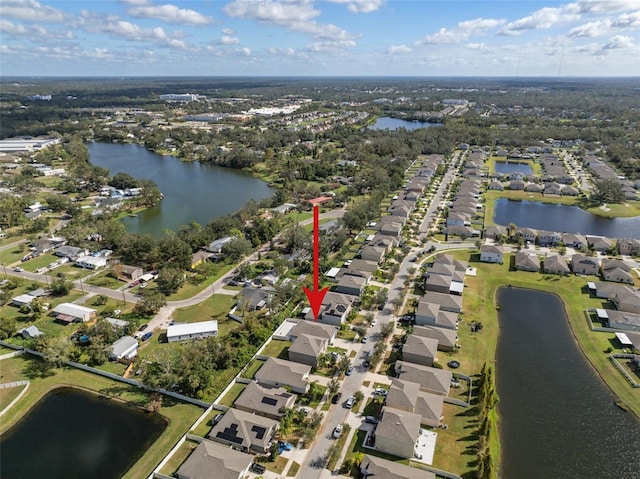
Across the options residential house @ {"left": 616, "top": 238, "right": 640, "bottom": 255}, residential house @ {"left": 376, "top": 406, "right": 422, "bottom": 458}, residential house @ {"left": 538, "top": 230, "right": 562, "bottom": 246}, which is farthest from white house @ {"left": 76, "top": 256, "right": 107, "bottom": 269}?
residential house @ {"left": 616, "top": 238, "right": 640, "bottom": 255}

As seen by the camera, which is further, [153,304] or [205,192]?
[205,192]

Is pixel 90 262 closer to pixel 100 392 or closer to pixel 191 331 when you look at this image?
pixel 191 331

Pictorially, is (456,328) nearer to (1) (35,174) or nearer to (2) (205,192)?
(2) (205,192)

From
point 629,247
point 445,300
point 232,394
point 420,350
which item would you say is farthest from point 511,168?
point 232,394

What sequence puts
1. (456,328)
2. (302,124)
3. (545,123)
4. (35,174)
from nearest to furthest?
(456,328)
(35,174)
(545,123)
(302,124)

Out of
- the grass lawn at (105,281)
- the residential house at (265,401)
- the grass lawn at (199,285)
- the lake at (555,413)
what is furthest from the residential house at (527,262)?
the grass lawn at (105,281)

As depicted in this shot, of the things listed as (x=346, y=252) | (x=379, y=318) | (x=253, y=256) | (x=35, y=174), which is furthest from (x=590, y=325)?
(x=35, y=174)

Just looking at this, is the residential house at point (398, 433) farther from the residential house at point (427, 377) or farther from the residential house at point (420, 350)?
the residential house at point (420, 350)
